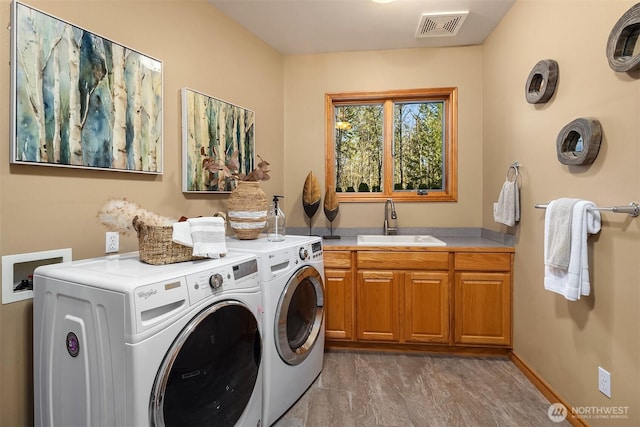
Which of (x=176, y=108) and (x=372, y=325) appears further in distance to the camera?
(x=372, y=325)

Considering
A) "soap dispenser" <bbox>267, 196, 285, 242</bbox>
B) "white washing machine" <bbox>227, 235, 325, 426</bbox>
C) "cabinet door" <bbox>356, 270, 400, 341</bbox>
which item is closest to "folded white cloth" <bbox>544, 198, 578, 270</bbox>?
"cabinet door" <bbox>356, 270, 400, 341</bbox>

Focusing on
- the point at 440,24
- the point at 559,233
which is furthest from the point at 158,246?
the point at 440,24

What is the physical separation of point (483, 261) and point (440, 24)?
1.94 metres

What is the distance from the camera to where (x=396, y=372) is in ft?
7.54

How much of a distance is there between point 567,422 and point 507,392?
337mm

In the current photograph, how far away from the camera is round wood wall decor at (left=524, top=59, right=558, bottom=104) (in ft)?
6.15

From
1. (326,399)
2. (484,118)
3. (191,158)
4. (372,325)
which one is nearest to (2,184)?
(191,158)

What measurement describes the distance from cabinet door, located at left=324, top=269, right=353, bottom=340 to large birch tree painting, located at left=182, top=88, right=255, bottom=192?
111cm

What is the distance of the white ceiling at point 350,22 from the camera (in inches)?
92.9

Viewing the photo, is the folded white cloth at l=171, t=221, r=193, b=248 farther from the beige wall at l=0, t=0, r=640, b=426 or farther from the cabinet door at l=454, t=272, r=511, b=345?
the cabinet door at l=454, t=272, r=511, b=345

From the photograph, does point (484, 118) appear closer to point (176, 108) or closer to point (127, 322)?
point (176, 108)

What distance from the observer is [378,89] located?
3.13 m

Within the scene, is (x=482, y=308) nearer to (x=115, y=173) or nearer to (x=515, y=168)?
(x=515, y=168)

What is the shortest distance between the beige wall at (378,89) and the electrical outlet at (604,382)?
168cm
